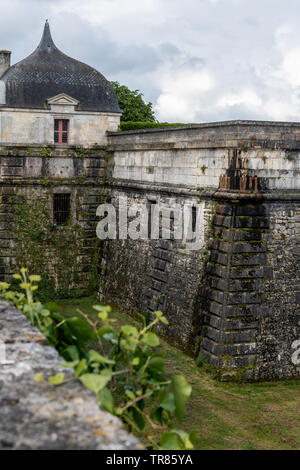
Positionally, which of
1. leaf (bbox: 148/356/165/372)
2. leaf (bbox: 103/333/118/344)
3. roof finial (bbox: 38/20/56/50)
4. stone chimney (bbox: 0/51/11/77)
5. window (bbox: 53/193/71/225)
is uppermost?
roof finial (bbox: 38/20/56/50)

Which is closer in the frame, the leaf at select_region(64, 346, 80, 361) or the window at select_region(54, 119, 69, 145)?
the leaf at select_region(64, 346, 80, 361)

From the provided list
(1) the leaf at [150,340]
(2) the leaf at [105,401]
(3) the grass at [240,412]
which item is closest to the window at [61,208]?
(3) the grass at [240,412]

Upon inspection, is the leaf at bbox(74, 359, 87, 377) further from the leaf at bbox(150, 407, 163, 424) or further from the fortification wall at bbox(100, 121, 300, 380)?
the fortification wall at bbox(100, 121, 300, 380)

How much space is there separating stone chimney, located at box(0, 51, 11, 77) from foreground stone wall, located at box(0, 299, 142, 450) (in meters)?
17.3

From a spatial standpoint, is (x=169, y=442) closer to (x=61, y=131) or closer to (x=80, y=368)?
(x=80, y=368)

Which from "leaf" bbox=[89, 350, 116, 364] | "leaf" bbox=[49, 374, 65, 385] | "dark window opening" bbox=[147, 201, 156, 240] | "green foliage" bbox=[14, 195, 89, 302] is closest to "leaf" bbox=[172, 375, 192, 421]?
"leaf" bbox=[89, 350, 116, 364]

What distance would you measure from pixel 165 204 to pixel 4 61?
338 inches

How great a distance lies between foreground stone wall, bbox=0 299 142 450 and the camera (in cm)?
372

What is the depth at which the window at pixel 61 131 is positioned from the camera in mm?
19688

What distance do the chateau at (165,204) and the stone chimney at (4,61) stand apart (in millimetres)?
47

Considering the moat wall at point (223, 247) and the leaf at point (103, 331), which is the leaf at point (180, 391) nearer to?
the leaf at point (103, 331)

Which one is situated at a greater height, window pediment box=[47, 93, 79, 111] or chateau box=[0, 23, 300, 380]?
window pediment box=[47, 93, 79, 111]

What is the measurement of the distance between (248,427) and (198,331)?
3.28 meters

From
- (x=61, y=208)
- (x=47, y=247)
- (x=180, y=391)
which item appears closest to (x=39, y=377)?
(x=180, y=391)
